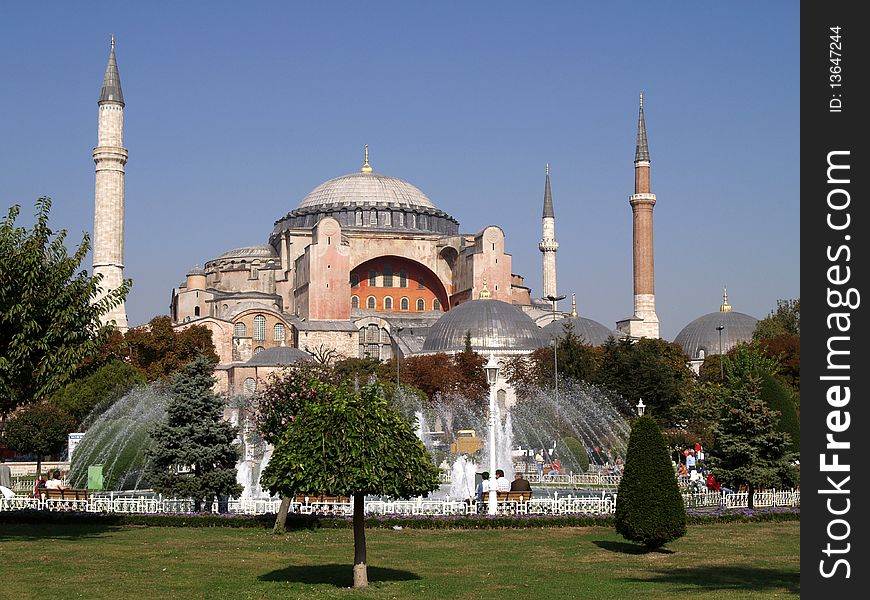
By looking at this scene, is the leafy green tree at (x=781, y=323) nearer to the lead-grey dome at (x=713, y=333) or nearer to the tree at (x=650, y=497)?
the lead-grey dome at (x=713, y=333)

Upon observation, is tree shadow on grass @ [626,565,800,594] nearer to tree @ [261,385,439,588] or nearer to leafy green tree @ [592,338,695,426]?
tree @ [261,385,439,588]

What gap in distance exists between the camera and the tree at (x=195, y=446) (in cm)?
1912

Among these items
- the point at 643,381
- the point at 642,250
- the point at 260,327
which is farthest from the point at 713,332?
the point at 643,381

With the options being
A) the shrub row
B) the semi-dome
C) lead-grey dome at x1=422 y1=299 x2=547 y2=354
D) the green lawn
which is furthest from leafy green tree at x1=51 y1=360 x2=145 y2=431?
the semi-dome

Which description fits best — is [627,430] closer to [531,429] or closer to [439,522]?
[531,429]

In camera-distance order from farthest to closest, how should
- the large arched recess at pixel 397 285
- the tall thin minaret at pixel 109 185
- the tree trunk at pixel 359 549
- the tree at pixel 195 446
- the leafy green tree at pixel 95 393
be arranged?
the large arched recess at pixel 397 285, the tall thin minaret at pixel 109 185, the leafy green tree at pixel 95 393, the tree at pixel 195 446, the tree trunk at pixel 359 549

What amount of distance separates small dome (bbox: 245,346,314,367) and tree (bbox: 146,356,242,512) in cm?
4110

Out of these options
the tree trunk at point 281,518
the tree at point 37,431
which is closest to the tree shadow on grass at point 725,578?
the tree trunk at point 281,518

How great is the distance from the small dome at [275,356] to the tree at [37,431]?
2208 cm

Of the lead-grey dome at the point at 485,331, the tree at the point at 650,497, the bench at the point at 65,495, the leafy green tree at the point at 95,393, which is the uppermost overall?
the lead-grey dome at the point at 485,331

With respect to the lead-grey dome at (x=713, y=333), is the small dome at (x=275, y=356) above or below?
below

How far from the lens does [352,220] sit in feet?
263

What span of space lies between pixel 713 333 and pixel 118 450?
6054 centimetres

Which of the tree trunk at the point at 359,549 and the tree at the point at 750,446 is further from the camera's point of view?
the tree at the point at 750,446
